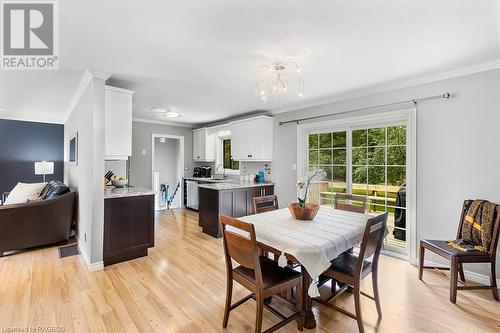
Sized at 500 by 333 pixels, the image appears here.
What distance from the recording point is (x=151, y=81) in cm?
325

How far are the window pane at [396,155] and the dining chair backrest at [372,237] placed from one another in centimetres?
179

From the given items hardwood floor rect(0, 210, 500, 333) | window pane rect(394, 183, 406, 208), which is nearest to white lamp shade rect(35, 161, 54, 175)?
hardwood floor rect(0, 210, 500, 333)

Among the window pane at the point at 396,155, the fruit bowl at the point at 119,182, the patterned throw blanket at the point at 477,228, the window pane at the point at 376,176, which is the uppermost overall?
the window pane at the point at 396,155

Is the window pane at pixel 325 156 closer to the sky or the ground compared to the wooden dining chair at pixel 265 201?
closer to the sky

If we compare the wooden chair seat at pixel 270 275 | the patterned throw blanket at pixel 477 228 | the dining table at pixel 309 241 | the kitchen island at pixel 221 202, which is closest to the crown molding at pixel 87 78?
the kitchen island at pixel 221 202

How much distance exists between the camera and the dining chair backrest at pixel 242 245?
Answer: 65.0 inches

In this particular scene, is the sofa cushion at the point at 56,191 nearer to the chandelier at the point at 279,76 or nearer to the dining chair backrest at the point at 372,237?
the chandelier at the point at 279,76

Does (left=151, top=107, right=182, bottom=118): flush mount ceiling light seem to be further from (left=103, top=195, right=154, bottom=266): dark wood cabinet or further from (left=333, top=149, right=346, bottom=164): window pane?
(left=333, top=149, right=346, bottom=164): window pane

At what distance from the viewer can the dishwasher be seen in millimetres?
6215

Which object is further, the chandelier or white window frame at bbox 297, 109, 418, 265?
white window frame at bbox 297, 109, 418, 265

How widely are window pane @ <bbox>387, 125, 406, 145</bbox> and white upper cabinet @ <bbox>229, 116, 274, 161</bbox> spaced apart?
7.13 ft

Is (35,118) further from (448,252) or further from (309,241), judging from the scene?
(448,252)

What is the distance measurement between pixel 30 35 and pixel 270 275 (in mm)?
2819


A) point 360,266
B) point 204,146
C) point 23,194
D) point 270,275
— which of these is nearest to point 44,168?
point 23,194
